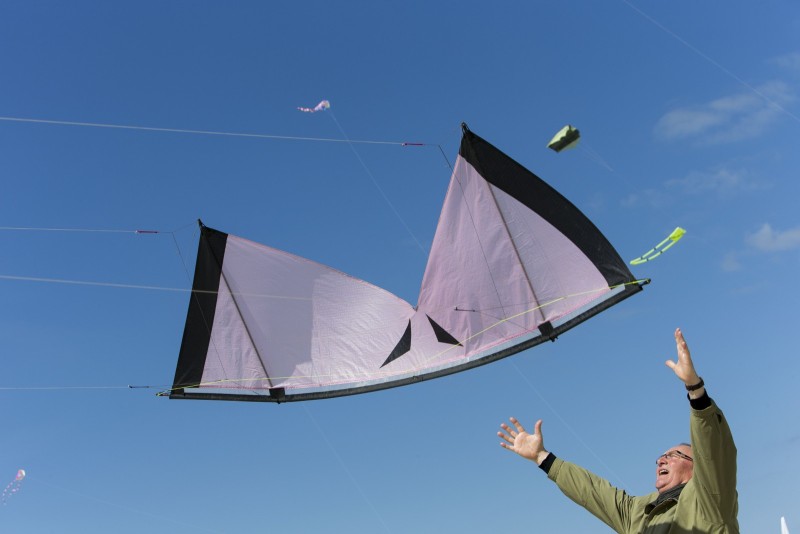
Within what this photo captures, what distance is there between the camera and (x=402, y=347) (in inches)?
600

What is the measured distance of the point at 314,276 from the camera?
15391 millimetres

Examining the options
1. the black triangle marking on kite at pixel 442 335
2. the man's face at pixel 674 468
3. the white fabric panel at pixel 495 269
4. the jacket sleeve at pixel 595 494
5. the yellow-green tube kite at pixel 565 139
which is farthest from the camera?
the black triangle marking on kite at pixel 442 335

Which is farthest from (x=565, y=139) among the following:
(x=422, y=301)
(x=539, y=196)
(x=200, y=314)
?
(x=200, y=314)

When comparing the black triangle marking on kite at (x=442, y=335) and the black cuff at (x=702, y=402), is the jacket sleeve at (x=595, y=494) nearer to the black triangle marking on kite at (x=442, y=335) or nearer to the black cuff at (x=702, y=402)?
the black cuff at (x=702, y=402)

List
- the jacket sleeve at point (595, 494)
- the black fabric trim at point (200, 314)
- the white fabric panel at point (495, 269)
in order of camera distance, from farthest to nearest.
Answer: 1. the black fabric trim at point (200, 314)
2. the white fabric panel at point (495, 269)
3. the jacket sleeve at point (595, 494)

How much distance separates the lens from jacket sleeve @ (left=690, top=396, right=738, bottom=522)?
177 inches

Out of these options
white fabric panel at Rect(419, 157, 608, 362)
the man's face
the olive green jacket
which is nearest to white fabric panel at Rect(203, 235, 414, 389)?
white fabric panel at Rect(419, 157, 608, 362)

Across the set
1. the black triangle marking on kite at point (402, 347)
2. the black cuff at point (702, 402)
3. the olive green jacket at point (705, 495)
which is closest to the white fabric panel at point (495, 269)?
the black triangle marking on kite at point (402, 347)

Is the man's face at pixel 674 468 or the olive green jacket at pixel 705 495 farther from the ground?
the man's face at pixel 674 468

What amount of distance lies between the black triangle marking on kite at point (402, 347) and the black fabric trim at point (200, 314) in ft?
11.6

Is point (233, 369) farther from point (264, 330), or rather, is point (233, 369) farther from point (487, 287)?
point (487, 287)

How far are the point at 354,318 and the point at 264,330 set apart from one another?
1.82 metres

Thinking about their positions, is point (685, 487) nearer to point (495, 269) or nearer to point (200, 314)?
point (495, 269)

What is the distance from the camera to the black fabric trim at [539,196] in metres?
13.8
